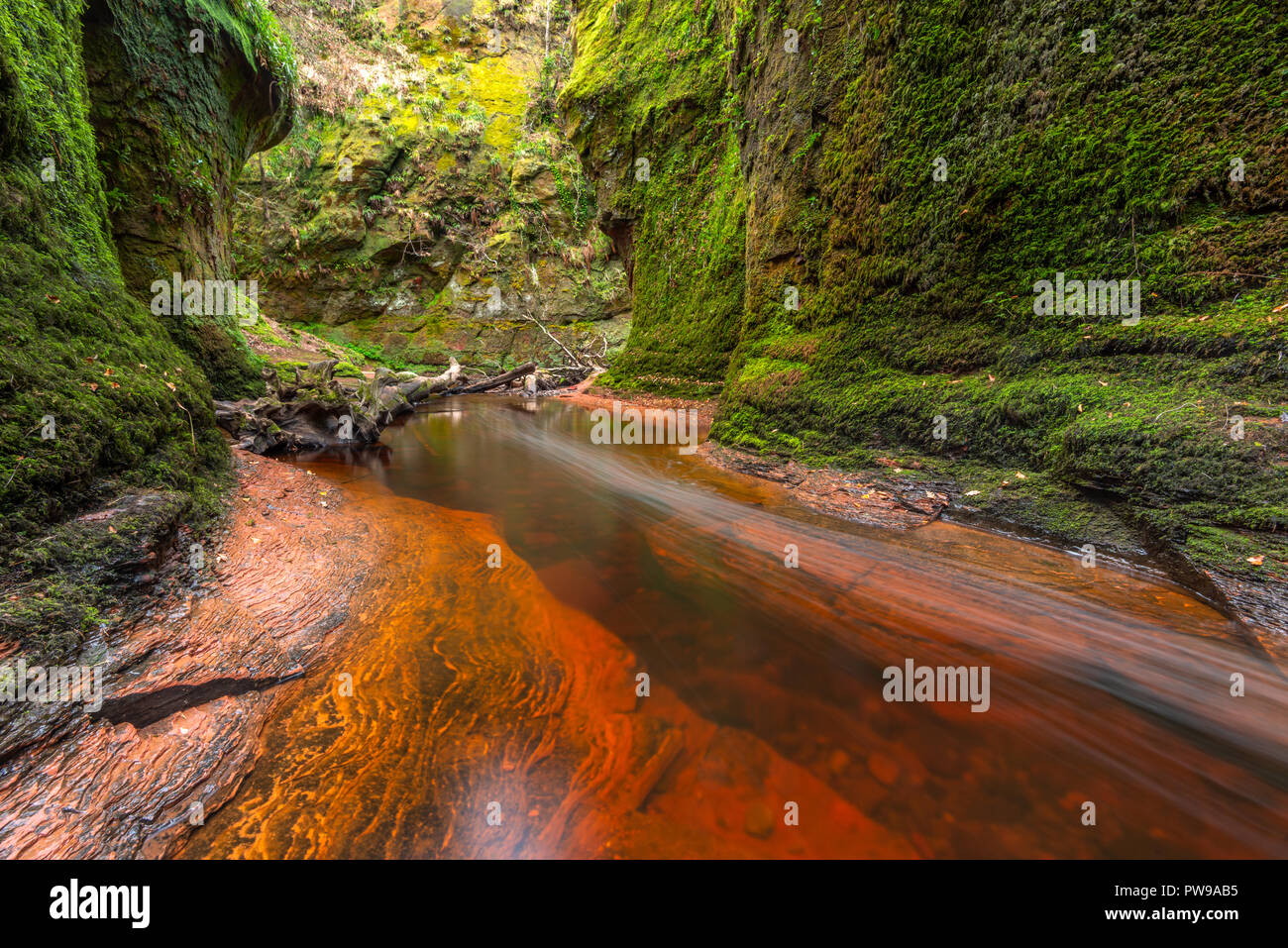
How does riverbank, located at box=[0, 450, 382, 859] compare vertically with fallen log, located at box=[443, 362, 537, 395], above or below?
below

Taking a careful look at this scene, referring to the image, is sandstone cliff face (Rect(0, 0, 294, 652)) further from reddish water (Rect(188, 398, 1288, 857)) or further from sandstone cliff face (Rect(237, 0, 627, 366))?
sandstone cliff face (Rect(237, 0, 627, 366))

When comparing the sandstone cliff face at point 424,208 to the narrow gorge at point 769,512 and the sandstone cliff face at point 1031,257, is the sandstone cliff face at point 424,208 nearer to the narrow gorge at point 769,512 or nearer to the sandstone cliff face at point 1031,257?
the narrow gorge at point 769,512

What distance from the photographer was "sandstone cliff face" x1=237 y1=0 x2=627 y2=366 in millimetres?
23062

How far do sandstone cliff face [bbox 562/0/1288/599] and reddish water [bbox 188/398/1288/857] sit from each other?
1056 mm

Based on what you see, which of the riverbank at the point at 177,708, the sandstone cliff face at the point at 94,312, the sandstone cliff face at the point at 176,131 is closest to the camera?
the riverbank at the point at 177,708

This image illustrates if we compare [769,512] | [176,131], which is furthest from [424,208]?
[769,512]

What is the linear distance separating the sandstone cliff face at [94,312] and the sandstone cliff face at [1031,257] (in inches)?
243

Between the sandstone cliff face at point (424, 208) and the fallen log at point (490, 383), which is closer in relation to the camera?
the fallen log at point (490, 383)

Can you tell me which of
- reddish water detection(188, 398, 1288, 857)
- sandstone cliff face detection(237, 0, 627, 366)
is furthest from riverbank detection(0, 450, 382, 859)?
sandstone cliff face detection(237, 0, 627, 366)

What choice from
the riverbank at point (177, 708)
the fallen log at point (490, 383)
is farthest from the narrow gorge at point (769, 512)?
the fallen log at point (490, 383)

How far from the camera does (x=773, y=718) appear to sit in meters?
2.24

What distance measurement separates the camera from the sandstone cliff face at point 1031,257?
3279 mm

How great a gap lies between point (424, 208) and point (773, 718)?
29.3 m

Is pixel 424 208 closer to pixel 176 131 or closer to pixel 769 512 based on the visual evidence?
pixel 176 131
